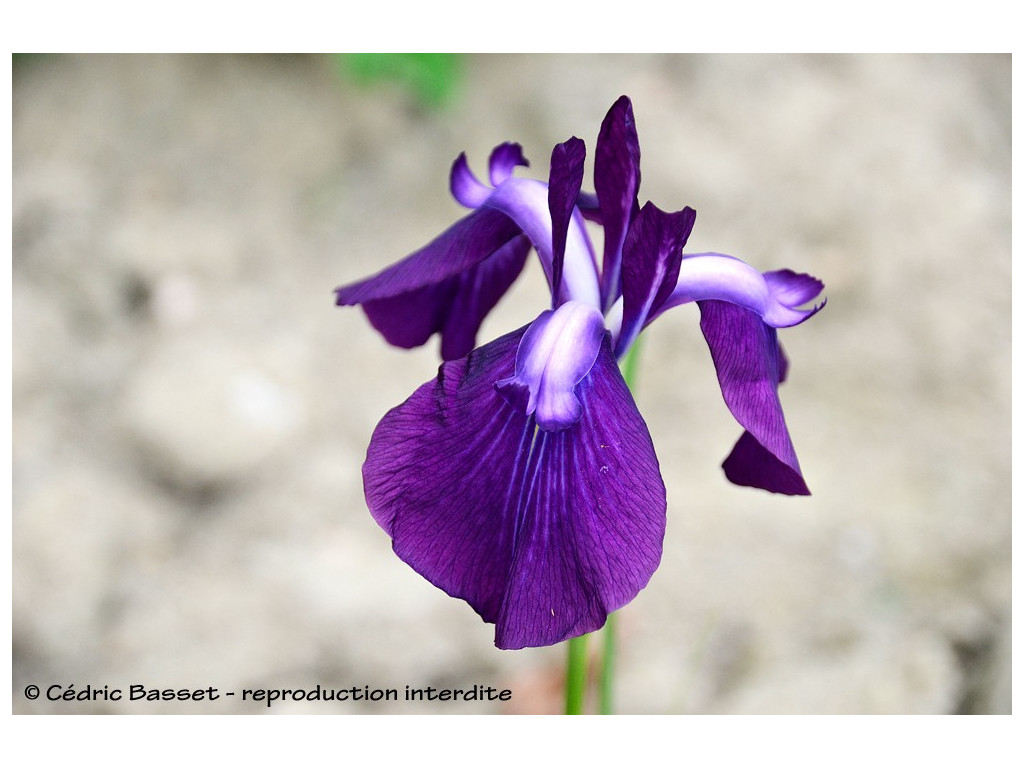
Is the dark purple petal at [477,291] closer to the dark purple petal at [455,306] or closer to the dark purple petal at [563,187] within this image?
the dark purple petal at [455,306]

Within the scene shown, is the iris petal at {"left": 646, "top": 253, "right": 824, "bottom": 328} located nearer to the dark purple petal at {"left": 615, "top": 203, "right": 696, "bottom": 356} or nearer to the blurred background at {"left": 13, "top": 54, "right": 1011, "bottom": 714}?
the dark purple petal at {"left": 615, "top": 203, "right": 696, "bottom": 356}

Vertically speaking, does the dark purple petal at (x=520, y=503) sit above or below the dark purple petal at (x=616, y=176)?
below

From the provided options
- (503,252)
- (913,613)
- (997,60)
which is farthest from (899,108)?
(503,252)

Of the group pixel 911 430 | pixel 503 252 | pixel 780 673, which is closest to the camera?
pixel 503 252

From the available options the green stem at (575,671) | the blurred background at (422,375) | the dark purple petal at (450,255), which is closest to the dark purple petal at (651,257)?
the dark purple petal at (450,255)

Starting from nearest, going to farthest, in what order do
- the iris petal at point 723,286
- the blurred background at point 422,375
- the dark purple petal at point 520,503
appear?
1. the dark purple petal at point 520,503
2. the iris petal at point 723,286
3. the blurred background at point 422,375

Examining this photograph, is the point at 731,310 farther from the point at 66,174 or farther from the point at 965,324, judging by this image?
the point at 66,174

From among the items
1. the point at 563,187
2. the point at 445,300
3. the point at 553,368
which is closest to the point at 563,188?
the point at 563,187
